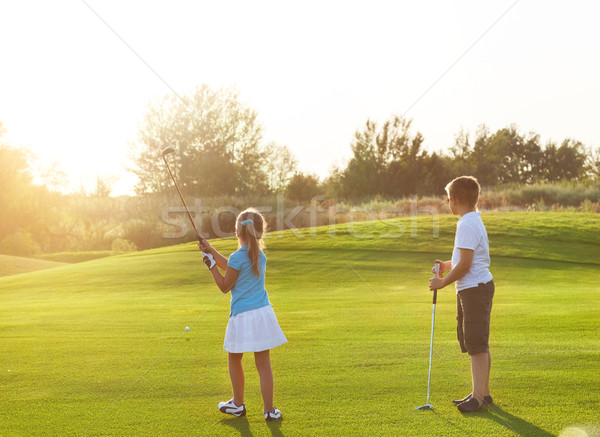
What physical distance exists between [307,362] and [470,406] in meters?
2.41

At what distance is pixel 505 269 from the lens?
20.3m

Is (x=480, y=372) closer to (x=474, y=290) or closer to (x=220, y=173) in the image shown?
(x=474, y=290)

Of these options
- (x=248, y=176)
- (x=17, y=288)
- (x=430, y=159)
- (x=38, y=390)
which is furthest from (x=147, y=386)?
(x=430, y=159)

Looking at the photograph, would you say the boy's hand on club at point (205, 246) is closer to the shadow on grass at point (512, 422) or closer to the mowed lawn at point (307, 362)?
the mowed lawn at point (307, 362)

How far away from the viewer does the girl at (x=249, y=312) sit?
4945 millimetres

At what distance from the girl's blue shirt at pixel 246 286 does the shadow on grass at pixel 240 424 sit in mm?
905

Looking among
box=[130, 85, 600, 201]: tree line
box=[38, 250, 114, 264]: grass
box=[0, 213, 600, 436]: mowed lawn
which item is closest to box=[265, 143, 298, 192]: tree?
box=[130, 85, 600, 201]: tree line

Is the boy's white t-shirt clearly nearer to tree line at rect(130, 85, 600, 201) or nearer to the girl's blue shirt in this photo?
the girl's blue shirt

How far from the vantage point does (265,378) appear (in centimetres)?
498

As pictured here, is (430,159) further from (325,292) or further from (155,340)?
(155,340)

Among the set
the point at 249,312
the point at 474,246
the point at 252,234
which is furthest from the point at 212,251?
the point at 474,246

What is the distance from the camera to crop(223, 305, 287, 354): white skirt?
194 inches

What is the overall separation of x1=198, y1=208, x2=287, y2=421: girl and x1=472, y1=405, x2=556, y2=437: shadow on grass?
1812 mm

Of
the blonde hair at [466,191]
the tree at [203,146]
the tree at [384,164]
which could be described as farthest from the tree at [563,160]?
the blonde hair at [466,191]
